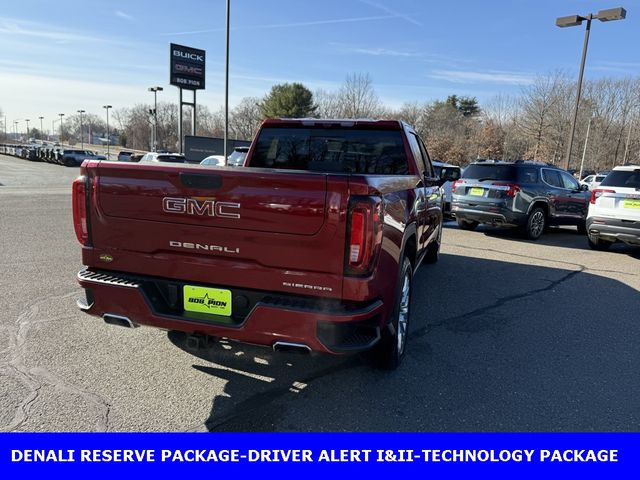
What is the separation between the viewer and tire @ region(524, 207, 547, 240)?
10.4m

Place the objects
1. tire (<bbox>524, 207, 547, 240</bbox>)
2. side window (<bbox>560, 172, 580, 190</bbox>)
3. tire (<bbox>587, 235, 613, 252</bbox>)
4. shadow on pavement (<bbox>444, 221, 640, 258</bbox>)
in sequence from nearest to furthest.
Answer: tire (<bbox>587, 235, 613, 252</bbox>) → shadow on pavement (<bbox>444, 221, 640, 258</bbox>) → tire (<bbox>524, 207, 547, 240</bbox>) → side window (<bbox>560, 172, 580, 190</bbox>)

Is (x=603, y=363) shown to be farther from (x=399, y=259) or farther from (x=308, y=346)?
(x=308, y=346)

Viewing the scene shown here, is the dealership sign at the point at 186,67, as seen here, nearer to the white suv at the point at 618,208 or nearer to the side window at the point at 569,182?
the side window at the point at 569,182

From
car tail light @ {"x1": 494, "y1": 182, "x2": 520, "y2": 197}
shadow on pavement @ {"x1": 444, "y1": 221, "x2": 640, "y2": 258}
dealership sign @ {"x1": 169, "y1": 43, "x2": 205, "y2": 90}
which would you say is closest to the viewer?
shadow on pavement @ {"x1": 444, "y1": 221, "x2": 640, "y2": 258}

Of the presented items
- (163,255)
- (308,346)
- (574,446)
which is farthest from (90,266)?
(574,446)

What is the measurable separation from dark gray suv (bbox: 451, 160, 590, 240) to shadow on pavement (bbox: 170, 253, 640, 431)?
16.4ft

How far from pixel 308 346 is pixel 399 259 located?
102cm

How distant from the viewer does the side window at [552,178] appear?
429 inches

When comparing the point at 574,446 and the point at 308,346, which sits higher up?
the point at 308,346

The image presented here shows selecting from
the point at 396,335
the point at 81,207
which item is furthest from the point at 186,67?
the point at 396,335

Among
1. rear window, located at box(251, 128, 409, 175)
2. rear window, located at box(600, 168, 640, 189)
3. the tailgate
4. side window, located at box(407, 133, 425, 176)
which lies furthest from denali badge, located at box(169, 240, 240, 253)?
rear window, located at box(600, 168, 640, 189)

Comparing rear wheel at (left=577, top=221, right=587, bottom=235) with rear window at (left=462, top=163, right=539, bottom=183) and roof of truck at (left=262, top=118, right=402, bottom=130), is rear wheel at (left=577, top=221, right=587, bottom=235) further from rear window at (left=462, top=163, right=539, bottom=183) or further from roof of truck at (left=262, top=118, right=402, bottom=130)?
roof of truck at (left=262, top=118, right=402, bottom=130)

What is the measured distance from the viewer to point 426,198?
5031 mm

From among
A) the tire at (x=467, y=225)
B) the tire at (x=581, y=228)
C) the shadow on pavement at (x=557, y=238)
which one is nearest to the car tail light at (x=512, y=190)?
the shadow on pavement at (x=557, y=238)
